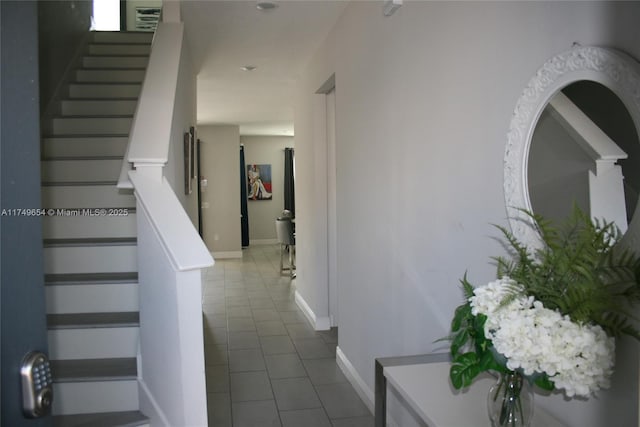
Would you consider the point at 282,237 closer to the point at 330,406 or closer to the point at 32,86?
the point at 330,406

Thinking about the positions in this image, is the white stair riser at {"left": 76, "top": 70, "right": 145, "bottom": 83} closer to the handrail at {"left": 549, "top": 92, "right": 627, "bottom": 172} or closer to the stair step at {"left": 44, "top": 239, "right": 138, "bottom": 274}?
the stair step at {"left": 44, "top": 239, "right": 138, "bottom": 274}

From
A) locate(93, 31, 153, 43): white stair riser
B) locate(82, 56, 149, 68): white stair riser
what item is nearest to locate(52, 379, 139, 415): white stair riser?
locate(82, 56, 149, 68): white stair riser

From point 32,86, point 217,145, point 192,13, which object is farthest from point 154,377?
point 217,145

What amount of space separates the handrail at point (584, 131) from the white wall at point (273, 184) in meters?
11.7

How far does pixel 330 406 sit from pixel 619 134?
2721 mm

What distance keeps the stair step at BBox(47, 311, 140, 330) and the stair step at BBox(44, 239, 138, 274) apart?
34cm

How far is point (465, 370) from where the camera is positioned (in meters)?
1.29

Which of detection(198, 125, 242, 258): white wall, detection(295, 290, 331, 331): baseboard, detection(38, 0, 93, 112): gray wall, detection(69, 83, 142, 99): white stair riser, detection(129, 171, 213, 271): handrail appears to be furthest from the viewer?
detection(198, 125, 242, 258): white wall

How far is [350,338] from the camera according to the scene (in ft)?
12.8

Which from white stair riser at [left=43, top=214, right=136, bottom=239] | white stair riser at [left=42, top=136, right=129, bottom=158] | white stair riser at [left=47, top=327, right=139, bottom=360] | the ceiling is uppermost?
the ceiling

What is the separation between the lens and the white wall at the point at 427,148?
1.51 m

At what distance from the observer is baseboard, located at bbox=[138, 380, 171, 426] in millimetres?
2322

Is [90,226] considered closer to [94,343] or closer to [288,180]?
[94,343]

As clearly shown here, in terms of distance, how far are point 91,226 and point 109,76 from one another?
2.04m
